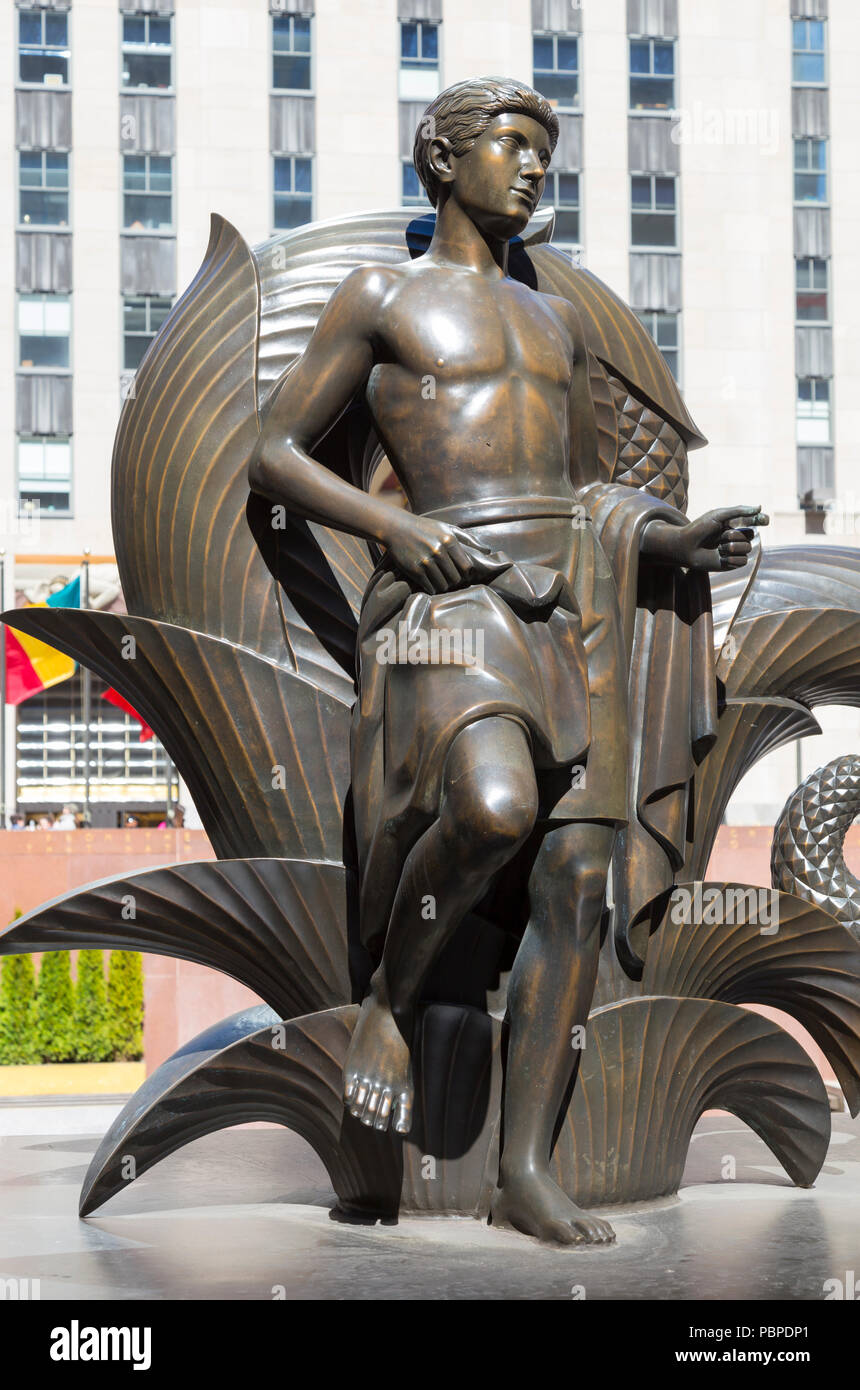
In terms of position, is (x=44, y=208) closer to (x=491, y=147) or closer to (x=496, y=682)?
(x=491, y=147)

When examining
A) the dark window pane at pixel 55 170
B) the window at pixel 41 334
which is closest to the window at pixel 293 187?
the dark window pane at pixel 55 170

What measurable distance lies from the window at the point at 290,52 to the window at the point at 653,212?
7.27 meters

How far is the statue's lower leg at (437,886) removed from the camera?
187 inches

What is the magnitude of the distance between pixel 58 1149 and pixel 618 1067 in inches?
122

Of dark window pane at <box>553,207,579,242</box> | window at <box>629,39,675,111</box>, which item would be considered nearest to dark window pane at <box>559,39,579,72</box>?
window at <box>629,39,675,111</box>

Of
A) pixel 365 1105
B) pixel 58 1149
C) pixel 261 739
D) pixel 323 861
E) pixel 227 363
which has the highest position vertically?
pixel 227 363

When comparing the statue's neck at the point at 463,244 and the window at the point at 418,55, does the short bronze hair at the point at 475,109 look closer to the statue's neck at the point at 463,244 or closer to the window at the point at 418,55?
the statue's neck at the point at 463,244

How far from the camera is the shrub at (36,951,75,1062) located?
1600 centimetres

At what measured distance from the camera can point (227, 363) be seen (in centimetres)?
602

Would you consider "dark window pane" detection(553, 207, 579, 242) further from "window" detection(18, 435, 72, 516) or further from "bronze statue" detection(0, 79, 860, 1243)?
"bronze statue" detection(0, 79, 860, 1243)

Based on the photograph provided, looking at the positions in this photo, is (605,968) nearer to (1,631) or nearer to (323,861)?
(323,861)

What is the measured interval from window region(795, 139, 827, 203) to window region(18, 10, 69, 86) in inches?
617
